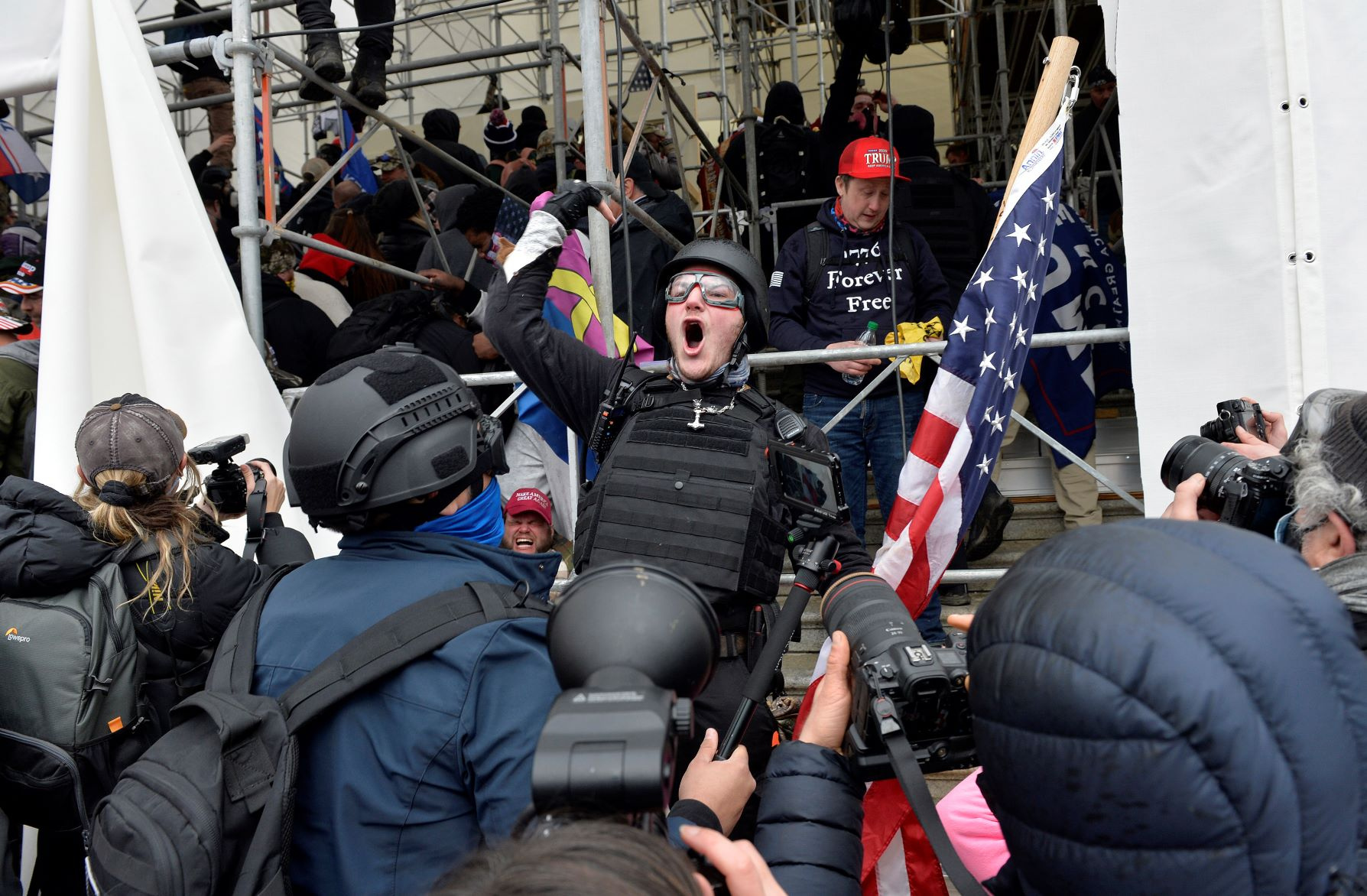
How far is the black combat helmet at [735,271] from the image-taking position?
9.29 feet

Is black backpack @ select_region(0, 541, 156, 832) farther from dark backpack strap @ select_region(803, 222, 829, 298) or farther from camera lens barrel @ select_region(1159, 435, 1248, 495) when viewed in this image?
dark backpack strap @ select_region(803, 222, 829, 298)

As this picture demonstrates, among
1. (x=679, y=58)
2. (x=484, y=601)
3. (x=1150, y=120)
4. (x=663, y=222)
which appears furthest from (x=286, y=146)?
(x=484, y=601)

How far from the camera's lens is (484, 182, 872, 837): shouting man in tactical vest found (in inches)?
96.3

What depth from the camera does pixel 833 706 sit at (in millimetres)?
1381

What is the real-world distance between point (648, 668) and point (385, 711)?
63cm

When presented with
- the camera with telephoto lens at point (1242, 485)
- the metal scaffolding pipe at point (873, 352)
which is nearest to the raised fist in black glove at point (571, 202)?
the metal scaffolding pipe at point (873, 352)

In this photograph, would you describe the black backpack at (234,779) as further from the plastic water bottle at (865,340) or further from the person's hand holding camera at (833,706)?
the plastic water bottle at (865,340)

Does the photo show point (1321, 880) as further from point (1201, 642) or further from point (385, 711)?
point (385, 711)

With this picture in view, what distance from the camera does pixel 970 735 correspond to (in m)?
1.34

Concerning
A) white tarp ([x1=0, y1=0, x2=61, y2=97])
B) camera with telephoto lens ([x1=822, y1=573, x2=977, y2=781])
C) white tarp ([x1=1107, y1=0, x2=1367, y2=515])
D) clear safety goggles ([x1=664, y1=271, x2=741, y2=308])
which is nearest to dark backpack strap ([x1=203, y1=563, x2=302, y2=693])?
camera with telephoto lens ([x1=822, y1=573, x2=977, y2=781])

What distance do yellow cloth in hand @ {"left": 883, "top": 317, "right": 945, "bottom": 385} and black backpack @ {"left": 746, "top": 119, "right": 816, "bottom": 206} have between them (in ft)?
8.49

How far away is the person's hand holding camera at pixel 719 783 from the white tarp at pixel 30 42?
12.2 feet

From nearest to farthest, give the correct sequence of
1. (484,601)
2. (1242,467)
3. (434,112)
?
(484,601) < (1242,467) < (434,112)

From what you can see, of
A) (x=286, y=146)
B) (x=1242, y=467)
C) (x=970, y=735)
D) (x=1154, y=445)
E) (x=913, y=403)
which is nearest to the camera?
(x=970, y=735)
